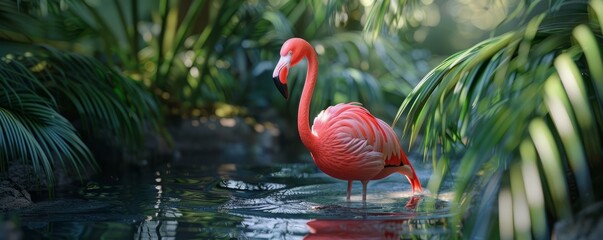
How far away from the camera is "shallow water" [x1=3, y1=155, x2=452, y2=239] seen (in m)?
3.05

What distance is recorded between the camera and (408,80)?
7.88 m

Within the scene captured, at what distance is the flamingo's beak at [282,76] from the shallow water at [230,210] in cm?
54

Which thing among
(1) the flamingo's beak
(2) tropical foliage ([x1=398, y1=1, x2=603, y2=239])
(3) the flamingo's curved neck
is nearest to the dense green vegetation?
(2) tropical foliage ([x1=398, y1=1, x2=603, y2=239])

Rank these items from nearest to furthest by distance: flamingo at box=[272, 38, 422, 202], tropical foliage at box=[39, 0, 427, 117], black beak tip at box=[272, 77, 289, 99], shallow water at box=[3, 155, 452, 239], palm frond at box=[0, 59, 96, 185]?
shallow water at box=[3, 155, 452, 239] → black beak tip at box=[272, 77, 289, 99] → palm frond at box=[0, 59, 96, 185] → flamingo at box=[272, 38, 422, 202] → tropical foliage at box=[39, 0, 427, 117]

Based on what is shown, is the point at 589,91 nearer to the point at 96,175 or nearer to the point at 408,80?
the point at 96,175

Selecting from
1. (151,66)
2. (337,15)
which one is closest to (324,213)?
(337,15)

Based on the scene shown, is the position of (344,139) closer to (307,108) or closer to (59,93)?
(307,108)

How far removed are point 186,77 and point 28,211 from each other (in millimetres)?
3321

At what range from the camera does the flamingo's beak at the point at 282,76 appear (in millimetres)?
3535

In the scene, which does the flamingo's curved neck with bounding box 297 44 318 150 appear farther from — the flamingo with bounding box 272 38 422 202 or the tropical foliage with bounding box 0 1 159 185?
the tropical foliage with bounding box 0 1 159 185

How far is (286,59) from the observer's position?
374 cm

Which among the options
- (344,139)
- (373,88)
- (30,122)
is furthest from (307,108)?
(373,88)

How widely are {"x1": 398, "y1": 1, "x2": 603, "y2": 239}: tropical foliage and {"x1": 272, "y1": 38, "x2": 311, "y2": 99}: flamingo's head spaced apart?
0.69 m

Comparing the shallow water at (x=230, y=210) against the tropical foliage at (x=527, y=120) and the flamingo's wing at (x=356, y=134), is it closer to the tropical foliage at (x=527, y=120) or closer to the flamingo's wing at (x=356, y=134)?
the flamingo's wing at (x=356, y=134)
